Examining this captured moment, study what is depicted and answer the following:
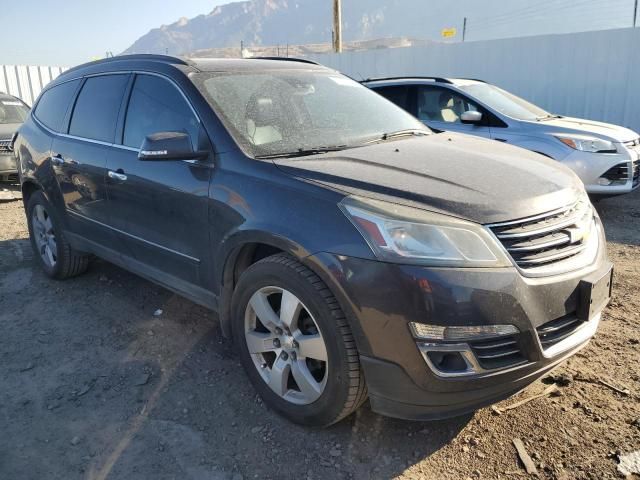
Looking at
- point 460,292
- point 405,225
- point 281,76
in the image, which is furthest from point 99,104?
point 460,292

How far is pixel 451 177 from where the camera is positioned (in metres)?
2.52

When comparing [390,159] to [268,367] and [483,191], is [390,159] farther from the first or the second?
[268,367]

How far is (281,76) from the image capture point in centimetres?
353

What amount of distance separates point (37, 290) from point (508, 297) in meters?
4.08

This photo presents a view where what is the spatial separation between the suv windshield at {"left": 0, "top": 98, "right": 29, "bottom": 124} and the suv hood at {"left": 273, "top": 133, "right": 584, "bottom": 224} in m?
9.12

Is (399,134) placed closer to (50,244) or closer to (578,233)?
(578,233)

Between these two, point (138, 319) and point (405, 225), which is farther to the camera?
point (138, 319)

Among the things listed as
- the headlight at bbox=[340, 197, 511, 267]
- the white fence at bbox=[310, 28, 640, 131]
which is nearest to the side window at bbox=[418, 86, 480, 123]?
the headlight at bbox=[340, 197, 511, 267]

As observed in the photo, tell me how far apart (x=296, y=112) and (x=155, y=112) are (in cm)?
91

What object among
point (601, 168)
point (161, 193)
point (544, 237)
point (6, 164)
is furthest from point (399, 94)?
point (6, 164)

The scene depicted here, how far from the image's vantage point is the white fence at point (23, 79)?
54.0 feet

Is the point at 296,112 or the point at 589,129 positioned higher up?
the point at 296,112

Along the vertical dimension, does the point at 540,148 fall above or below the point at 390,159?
below

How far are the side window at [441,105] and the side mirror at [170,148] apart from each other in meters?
4.90
